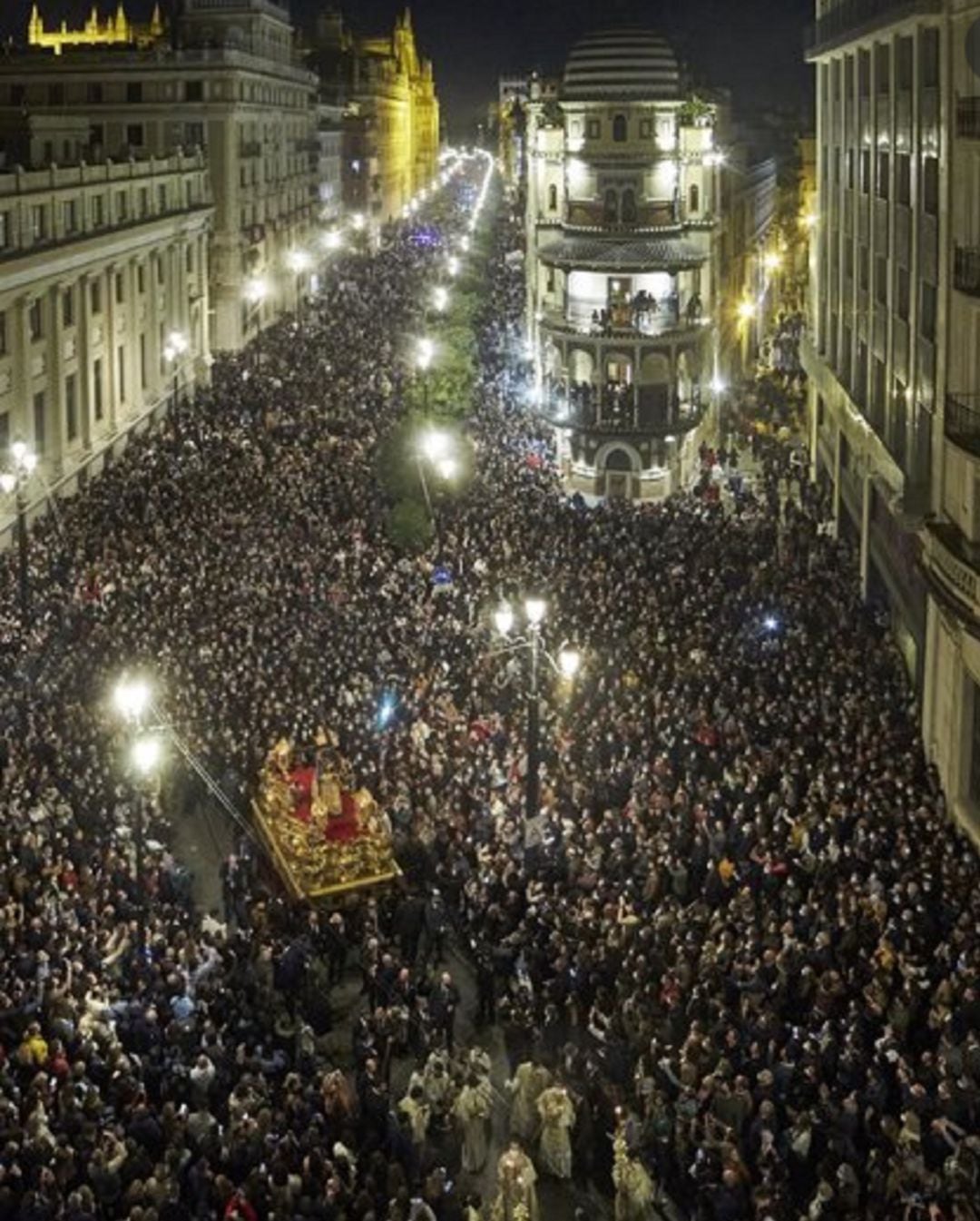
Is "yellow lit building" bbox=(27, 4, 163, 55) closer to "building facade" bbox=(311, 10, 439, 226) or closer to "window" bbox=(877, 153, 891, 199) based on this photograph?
"building facade" bbox=(311, 10, 439, 226)

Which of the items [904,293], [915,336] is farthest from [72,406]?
[915,336]

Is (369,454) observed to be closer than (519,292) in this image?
Yes

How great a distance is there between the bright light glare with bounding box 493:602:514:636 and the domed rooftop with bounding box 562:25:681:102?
32493mm

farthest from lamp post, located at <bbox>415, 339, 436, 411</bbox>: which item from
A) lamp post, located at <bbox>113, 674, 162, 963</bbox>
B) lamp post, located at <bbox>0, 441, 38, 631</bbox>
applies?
lamp post, located at <bbox>113, 674, 162, 963</bbox>

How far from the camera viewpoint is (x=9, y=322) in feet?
149

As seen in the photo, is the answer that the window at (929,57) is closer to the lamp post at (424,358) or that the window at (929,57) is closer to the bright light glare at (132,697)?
the bright light glare at (132,697)

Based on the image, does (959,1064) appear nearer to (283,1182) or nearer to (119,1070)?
(283,1182)

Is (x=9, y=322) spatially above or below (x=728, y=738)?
above

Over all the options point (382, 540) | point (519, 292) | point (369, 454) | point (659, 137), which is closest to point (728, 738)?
point (382, 540)

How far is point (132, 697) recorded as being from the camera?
26.1m

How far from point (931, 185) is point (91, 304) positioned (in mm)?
31022

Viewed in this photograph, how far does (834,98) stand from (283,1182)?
37747mm

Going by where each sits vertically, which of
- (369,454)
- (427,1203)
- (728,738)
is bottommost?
(427,1203)

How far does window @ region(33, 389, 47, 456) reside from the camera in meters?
47.7
